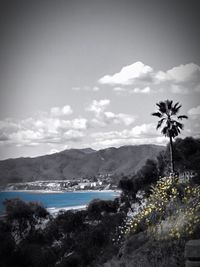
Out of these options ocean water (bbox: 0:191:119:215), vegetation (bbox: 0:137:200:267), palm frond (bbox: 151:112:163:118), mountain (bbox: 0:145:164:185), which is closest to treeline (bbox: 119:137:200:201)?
vegetation (bbox: 0:137:200:267)

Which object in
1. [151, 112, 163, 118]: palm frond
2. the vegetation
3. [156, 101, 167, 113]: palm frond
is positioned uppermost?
[156, 101, 167, 113]: palm frond

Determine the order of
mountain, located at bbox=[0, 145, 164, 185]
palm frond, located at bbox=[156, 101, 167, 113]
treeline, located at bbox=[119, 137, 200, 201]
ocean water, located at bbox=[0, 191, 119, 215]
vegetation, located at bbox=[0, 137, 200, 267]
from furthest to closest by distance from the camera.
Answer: treeline, located at bbox=[119, 137, 200, 201], palm frond, located at bbox=[156, 101, 167, 113], ocean water, located at bbox=[0, 191, 119, 215], mountain, located at bbox=[0, 145, 164, 185], vegetation, located at bbox=[0, 137, 200, 267]

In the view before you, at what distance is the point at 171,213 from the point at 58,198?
3978 mm

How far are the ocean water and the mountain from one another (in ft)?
1.17

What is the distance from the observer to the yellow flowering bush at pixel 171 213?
5.51 metres

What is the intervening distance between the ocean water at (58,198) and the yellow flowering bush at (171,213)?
2679 millimetres

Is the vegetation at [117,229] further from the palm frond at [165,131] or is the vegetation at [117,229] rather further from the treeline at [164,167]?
the palm frond at [165,131]

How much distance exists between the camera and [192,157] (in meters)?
15.8

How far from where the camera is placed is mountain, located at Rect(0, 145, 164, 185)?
8695 millimetres

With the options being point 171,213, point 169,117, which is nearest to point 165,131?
point 169,117

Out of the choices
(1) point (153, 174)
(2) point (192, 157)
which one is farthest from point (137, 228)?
(2) point (192, 157)

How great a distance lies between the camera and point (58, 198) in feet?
32.2

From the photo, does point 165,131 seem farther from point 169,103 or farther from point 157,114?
point 169,103

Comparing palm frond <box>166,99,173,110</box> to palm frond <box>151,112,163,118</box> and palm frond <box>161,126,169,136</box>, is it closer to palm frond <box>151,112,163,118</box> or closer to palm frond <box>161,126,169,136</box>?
palm frond <box>151,112,163,118</box>
